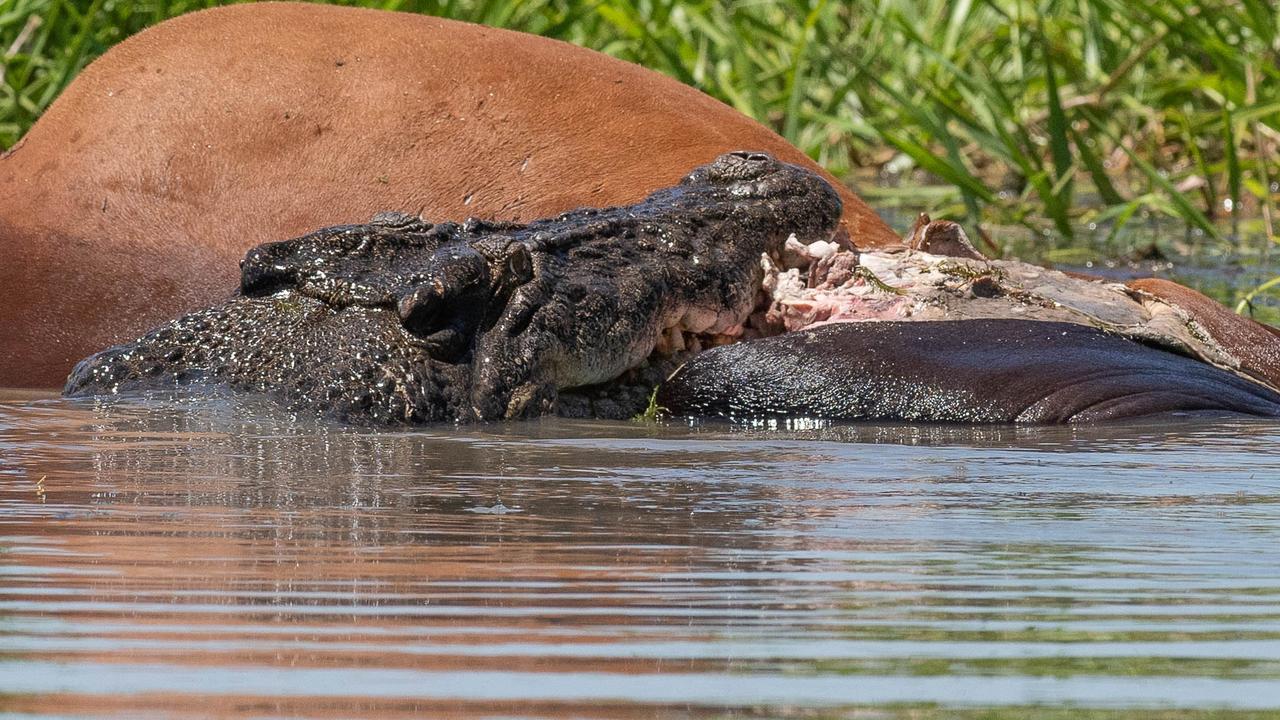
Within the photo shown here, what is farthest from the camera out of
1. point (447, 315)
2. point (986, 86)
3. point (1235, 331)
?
point (986, 86)

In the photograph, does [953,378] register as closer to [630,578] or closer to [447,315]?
[447,315]

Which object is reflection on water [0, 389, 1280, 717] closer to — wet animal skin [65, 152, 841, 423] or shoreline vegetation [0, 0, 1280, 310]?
wet animal skin [65, 152, 841, 423]

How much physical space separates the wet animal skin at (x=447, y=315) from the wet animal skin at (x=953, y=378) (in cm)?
23

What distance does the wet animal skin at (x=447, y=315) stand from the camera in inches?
160

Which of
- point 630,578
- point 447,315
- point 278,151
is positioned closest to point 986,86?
point 278,151

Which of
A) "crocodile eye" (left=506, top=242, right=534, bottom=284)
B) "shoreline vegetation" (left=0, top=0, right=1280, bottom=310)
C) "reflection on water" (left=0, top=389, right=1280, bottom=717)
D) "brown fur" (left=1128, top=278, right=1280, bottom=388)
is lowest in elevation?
"reflection on water" (left=0, top=389, right=1280, bottom=717)

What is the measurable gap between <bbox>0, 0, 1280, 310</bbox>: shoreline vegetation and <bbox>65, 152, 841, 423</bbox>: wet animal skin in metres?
2.62

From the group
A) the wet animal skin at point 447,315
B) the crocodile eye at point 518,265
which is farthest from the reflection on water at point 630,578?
the crocodile eye at point 518,265

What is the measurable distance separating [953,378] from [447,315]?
114cm

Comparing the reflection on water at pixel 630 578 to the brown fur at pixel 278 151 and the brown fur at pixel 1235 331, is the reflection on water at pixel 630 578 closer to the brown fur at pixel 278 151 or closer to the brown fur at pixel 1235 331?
the brown fur at pixel 1235 331

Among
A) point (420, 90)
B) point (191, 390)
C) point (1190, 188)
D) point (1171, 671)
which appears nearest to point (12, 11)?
point (420, 90)

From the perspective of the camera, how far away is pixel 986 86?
8445 mm

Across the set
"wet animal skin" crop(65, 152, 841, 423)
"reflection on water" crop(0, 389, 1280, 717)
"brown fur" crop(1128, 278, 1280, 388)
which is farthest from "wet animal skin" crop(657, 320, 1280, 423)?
"reflection on water" crop(0, 389, 1280, 717)

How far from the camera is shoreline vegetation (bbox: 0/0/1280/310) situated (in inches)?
310
